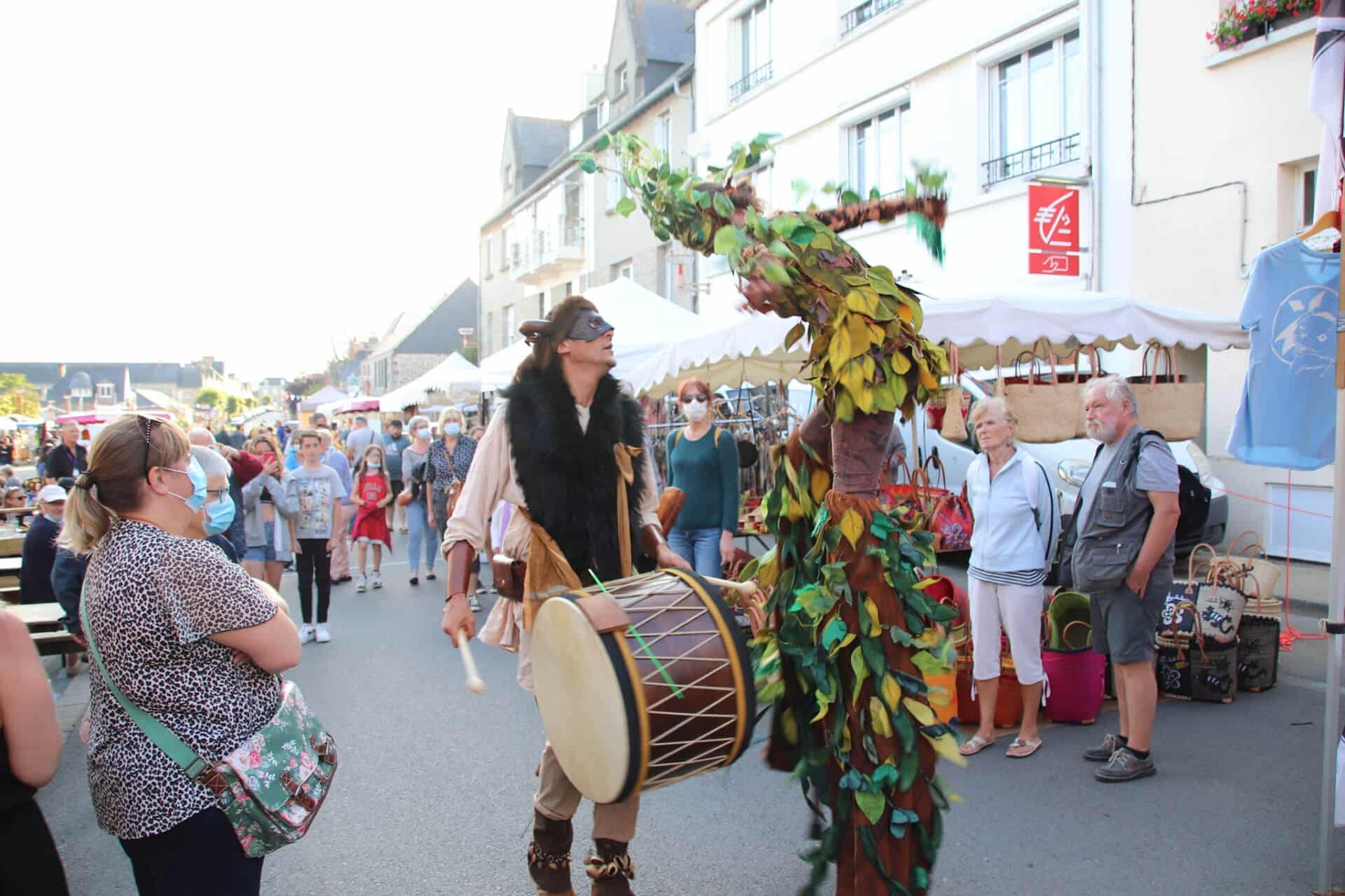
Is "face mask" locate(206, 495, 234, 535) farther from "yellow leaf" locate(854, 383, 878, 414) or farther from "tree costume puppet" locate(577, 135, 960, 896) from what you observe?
"yellow leaf" locate(854, 383, 878, 414)

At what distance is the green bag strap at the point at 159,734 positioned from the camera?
84.0 inches

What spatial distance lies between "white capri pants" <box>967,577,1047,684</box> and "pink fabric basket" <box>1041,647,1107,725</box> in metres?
0.38

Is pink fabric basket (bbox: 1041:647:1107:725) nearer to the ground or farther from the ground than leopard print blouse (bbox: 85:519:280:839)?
nearer to the ground

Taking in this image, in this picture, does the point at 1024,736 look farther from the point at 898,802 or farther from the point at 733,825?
the point at 898,802

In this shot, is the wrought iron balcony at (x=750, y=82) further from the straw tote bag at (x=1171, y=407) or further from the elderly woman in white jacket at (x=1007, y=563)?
the elderly woman in white jacket at (x=1007, y=563)

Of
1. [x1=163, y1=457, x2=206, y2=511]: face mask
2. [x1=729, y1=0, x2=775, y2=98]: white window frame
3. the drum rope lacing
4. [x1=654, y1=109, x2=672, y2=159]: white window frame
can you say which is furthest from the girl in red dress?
[x1=654, y1=109, x2=672, y2=159]: white window frame

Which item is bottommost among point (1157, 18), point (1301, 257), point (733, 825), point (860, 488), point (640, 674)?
point (733, 825)

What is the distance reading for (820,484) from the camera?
2855mm

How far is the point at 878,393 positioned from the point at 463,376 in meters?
13.1

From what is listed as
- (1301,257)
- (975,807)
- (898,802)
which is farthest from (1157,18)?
(898,802)

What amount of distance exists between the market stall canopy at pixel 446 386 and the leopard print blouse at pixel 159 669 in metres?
11.4

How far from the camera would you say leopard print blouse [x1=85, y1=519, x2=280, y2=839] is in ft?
6.98

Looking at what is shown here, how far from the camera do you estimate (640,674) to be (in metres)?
2.34

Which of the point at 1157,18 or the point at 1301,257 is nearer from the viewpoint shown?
the point at 1301,257
